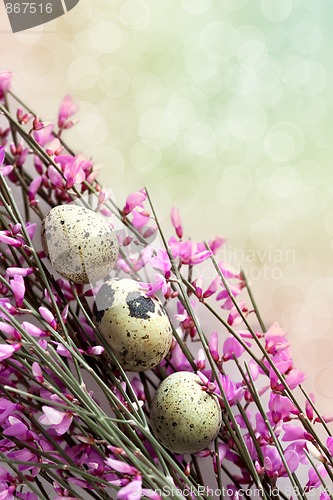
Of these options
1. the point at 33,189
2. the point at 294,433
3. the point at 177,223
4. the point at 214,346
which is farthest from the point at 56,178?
the point at 294,433

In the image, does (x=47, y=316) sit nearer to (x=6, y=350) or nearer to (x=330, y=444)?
(x=6, y=350)

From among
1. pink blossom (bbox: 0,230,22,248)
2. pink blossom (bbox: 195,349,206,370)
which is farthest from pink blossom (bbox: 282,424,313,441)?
pink blossom (bbox: 0,230,22,248)

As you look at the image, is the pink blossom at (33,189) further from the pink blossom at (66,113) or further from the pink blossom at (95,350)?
the pink blossom at (95,350)

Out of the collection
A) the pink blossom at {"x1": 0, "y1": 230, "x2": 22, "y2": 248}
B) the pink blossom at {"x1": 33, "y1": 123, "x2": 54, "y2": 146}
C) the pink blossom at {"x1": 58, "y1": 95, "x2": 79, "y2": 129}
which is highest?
the pink blossom at {"x1": 58, "y1": 95, "x2": 79, "y2": 129}

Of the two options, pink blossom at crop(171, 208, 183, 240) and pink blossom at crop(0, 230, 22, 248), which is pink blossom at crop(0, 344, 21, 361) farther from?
pink blossom at crop(171, 208, 183, 240)

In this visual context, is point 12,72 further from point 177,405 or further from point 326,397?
point 326,397
